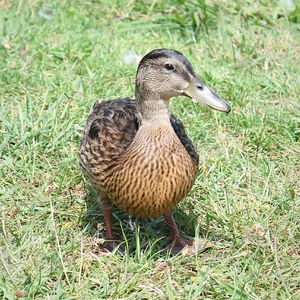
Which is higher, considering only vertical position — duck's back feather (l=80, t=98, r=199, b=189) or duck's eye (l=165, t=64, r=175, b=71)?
duck's eye (l=165, t=64, r=175, b=71)

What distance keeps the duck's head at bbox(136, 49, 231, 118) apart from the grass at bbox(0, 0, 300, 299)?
74 centimetres

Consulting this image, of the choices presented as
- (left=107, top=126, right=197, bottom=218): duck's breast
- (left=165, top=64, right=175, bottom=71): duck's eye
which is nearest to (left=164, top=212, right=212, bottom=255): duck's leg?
(left=107, top=126, right=197, bottom=218): duck's breast

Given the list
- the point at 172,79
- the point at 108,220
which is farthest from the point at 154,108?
the point at 108,220

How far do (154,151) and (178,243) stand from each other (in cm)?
62

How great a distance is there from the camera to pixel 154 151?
3734 mm

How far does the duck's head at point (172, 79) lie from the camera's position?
12.2ft

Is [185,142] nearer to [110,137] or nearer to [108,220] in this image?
[110,137]

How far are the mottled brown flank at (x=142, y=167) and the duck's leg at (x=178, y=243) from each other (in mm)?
301

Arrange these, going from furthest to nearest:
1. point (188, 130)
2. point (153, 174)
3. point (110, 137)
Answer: point (188, 130) < point (110, 137) < point (153, 174)

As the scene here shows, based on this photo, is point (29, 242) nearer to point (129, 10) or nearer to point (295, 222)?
point (295, 222)

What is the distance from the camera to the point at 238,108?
17.1 ft

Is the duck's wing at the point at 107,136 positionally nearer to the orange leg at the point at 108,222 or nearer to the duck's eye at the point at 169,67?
the orange leg at the point at 108,222

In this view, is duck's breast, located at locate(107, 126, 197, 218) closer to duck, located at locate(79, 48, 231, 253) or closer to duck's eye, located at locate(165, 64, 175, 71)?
duck, located at locate(79, 48, 231, 253)

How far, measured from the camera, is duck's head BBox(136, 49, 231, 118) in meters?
3.71
